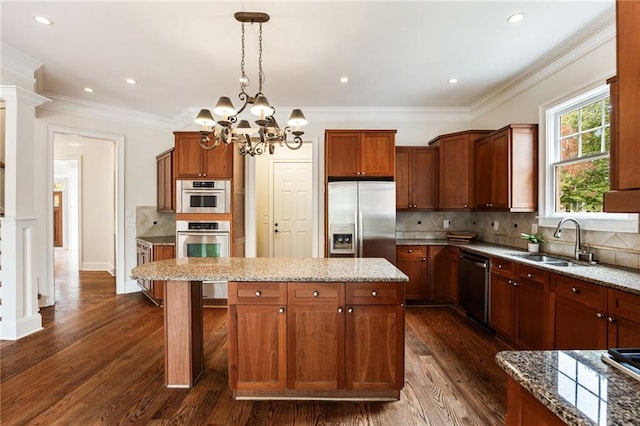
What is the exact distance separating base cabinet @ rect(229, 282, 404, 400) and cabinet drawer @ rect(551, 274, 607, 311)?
4.15 feet

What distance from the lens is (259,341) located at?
2113mm

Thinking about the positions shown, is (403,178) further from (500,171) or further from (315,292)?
(315,292)

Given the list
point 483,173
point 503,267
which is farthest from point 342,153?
point 503,267

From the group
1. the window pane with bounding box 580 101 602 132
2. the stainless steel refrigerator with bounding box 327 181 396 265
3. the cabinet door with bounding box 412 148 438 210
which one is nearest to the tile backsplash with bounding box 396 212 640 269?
the cabinet door with bounding box 412 148 438 210

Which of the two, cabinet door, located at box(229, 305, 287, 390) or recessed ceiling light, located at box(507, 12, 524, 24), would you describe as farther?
recessed ceiling light, located at box(507, 12, 524, 24)

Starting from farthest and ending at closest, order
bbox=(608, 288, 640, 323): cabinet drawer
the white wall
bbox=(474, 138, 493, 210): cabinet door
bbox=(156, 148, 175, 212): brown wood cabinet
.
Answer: the white wall → bbox=(156, 148, 175, 212): brown wood cabinet → bbox=(474, 138, 493, 210): cabinet door → bbox=(608, 288, 640, 323): cabinet drawer

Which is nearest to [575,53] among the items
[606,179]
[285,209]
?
[606,179]

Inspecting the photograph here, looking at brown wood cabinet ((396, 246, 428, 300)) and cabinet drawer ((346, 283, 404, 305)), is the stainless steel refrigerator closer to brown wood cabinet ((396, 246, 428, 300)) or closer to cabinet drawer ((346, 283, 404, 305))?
brown wood cabinet ((396, 246, 428, 300))

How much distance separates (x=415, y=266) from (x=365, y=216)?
1.06m

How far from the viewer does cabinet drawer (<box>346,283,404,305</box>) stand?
210 cm

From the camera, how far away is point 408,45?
9.56 ft

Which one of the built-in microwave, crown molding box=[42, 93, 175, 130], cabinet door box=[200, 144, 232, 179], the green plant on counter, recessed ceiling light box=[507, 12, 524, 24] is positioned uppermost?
recessed ceiling light box=[507, 12, 524, 24]

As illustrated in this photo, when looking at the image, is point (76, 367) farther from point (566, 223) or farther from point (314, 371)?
point (566, 223)

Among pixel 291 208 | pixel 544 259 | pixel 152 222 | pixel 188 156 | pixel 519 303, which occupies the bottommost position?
pixel 519 303
